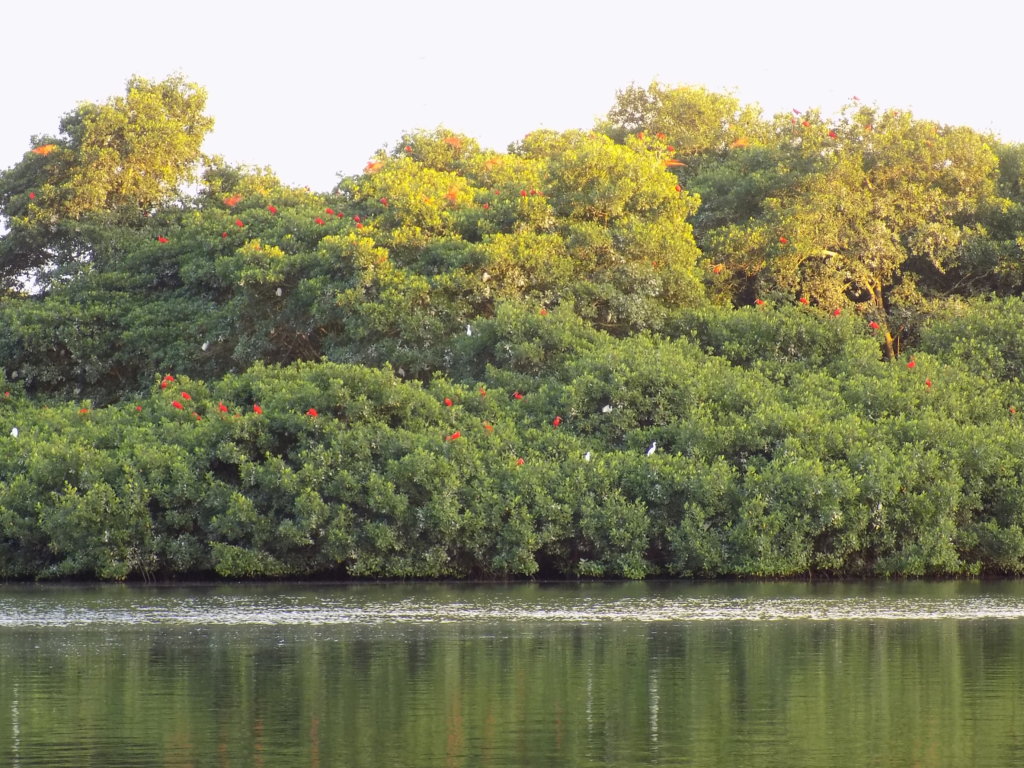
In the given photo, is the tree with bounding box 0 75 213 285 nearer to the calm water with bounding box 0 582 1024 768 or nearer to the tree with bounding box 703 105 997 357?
the tree with bounding box 703 105 997 357

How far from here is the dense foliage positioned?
27.0 meters

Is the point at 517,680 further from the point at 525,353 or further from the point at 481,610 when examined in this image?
the point at 525,353

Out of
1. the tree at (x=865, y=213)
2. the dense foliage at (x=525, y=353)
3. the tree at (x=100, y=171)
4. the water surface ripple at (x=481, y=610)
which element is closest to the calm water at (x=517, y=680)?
the water surface ripple at (x=481, y=610)

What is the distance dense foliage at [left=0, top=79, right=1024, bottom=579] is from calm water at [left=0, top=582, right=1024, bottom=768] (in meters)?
3.03

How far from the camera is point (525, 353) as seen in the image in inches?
1177

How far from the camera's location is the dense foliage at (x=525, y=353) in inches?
1062

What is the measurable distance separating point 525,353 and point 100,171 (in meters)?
12.0

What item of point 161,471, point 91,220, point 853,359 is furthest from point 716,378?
point 91,220

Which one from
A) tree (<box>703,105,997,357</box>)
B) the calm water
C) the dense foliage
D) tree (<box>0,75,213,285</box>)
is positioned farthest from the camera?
tree (<box>0,75,213,285</box>)

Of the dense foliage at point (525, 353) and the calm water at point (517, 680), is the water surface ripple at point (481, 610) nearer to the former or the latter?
the calm water at point (517, 680)

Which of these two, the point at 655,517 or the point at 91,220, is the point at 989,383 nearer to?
the point at 655,517

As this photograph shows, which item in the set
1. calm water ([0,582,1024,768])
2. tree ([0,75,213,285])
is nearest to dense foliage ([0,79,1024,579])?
tree ([0,75,213,285])

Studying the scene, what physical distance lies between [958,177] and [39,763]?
26.2 metres

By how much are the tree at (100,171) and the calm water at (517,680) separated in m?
14.4
